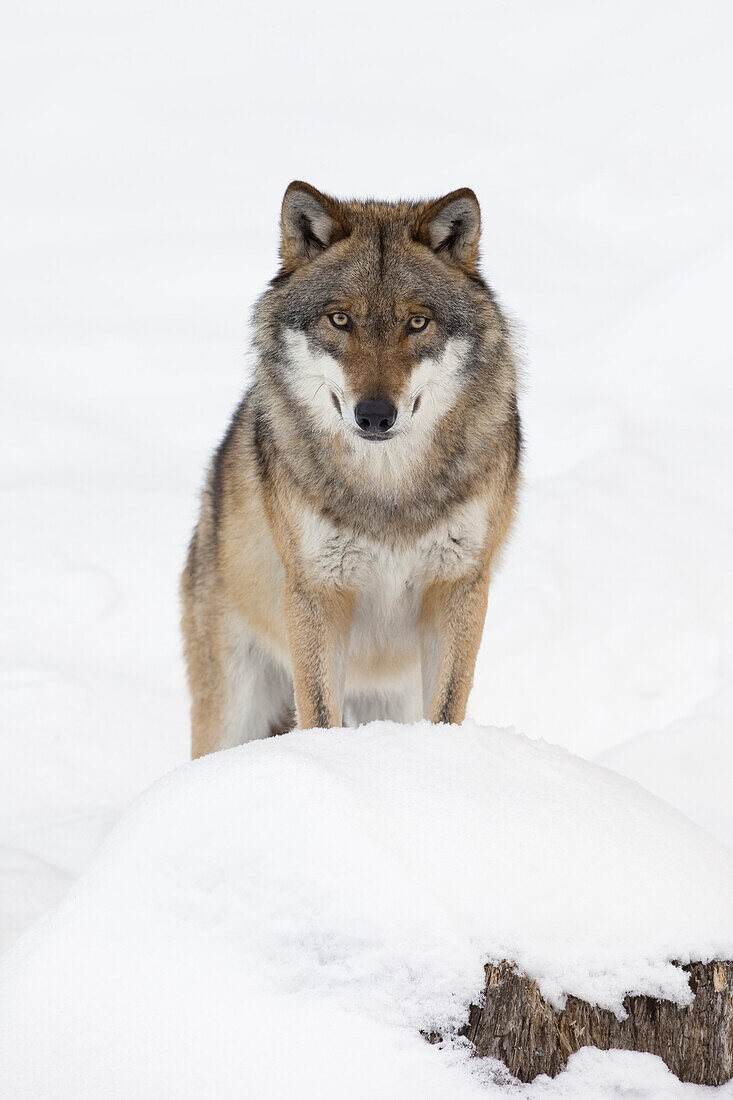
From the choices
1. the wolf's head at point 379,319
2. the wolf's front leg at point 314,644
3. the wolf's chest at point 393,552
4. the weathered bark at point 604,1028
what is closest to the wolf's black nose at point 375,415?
the wolf's head at point 379,319

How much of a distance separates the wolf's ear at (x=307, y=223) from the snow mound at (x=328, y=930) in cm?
208

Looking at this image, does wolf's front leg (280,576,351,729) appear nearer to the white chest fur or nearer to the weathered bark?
the white chest fur

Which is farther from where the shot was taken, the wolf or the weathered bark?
the wolf

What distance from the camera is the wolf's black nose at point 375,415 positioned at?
148 inches

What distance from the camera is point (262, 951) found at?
95.6 inches

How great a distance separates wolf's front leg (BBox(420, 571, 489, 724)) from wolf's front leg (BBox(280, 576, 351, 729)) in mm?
365

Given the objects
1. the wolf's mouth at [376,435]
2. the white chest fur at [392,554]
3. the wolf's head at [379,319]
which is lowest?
the white chest fur at [392,554]

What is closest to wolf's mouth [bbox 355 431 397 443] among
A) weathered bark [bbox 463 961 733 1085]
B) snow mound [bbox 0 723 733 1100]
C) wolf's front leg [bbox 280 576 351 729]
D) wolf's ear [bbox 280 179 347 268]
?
wolf's front leg [bbox 280 576 351 729]

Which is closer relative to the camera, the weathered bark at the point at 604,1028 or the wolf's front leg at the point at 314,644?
the weathered bark at the point at 604,1028

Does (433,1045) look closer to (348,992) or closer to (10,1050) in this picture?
(348,992)

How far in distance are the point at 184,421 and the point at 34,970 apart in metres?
7.70

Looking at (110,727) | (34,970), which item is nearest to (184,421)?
(110,727)

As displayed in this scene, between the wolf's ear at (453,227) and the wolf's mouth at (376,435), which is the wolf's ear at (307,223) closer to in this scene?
the wolf's ear at (453,227)

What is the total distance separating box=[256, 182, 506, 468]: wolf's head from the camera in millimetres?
3885
